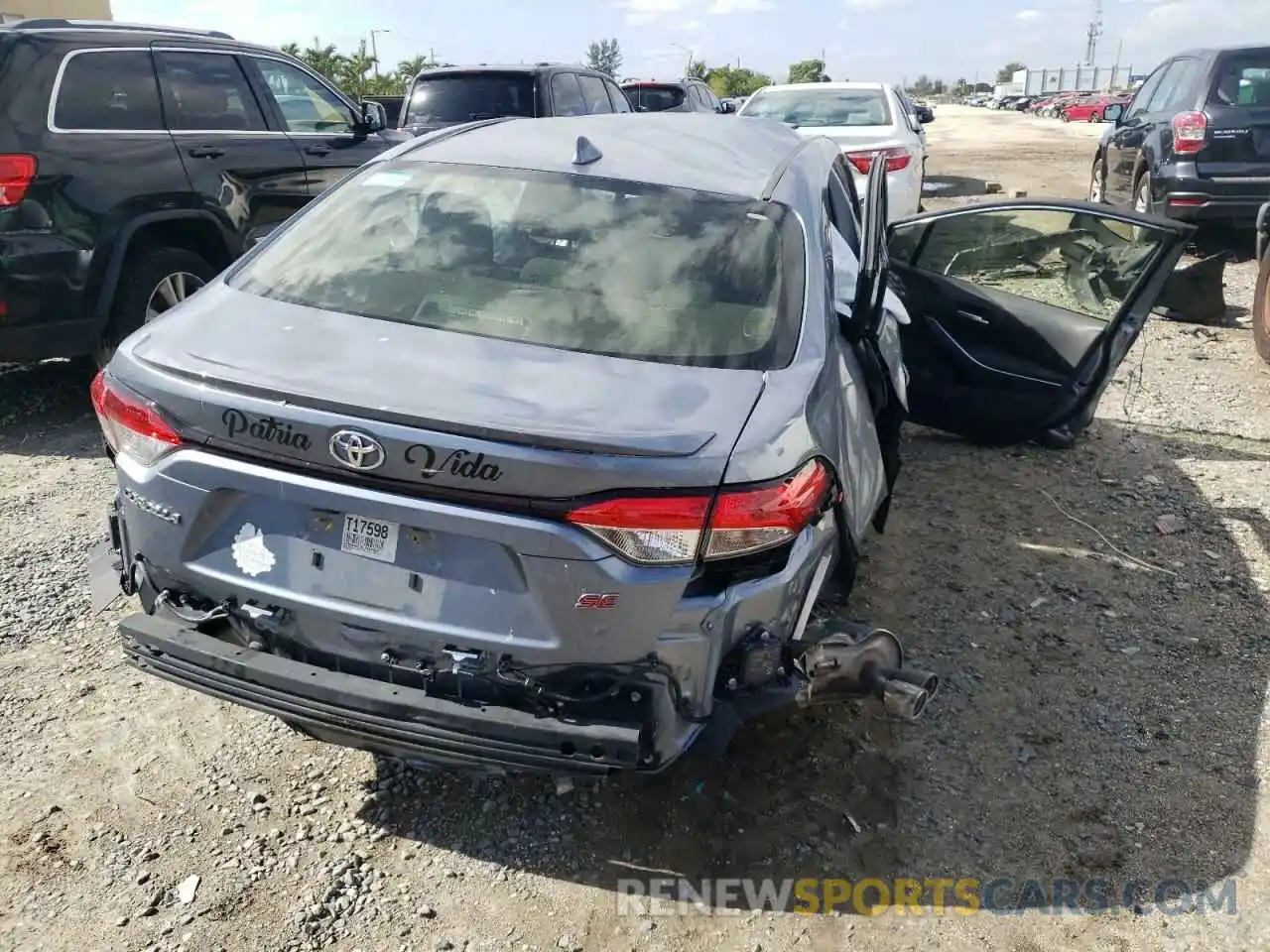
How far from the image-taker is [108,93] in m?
5.52

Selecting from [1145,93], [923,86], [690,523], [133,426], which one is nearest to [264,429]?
[133,426]

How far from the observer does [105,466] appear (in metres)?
Result: 5.00

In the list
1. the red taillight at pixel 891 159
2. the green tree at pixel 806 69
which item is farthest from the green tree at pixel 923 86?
the red taillight at pixel 891 159

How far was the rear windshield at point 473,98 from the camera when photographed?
30.5 feet

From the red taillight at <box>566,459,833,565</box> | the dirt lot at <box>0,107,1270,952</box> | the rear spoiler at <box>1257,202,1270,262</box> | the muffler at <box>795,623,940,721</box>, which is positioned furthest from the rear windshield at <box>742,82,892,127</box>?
the red taillight at <box>566,459,833,565</box>

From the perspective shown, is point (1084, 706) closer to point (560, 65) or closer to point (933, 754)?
point (933, 754)

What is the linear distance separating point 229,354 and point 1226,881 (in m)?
2.81

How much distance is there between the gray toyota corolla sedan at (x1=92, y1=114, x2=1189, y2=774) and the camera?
220cm

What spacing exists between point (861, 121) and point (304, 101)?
19.8 feet

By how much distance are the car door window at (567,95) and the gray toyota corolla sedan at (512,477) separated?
679cm

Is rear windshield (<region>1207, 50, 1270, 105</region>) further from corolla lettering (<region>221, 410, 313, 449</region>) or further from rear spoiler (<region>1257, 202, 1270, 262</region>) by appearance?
corolla lettering (<region>221, 410, 313, 449</region>)

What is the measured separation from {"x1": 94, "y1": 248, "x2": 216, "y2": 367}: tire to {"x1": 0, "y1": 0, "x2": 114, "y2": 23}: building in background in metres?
22.8

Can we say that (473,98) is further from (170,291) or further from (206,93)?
(170,291)

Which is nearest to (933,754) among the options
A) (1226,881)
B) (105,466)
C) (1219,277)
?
(1226,881)
